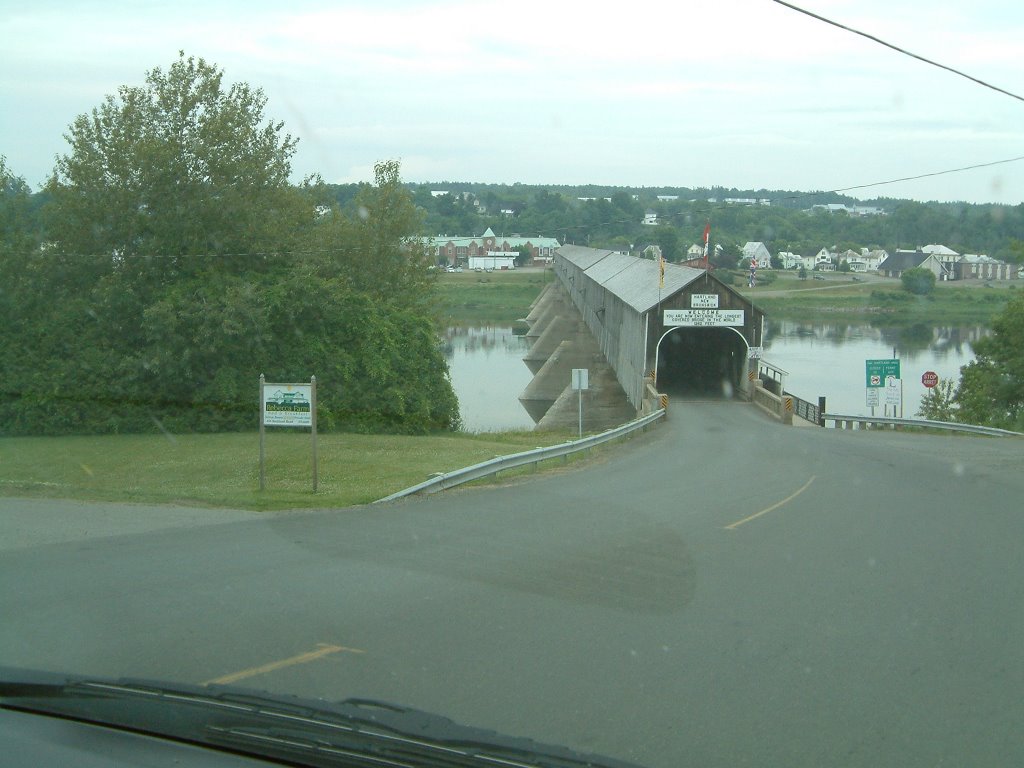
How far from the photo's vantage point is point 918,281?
233 feet

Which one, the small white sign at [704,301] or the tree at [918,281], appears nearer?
the small white sign at [704,301]

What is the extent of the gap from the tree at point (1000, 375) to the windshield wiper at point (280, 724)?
152ft

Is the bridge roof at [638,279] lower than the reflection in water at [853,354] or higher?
higher

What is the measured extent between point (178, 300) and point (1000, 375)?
1481 inches

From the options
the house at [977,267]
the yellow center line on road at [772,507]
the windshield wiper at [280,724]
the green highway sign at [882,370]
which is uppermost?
the house at [977,267]

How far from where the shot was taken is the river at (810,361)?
159 feet

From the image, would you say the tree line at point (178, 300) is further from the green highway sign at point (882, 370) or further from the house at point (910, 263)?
the house at point (910, 263)

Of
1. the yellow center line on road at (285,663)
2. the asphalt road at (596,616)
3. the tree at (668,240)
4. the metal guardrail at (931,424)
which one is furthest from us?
the tree at (668,240)

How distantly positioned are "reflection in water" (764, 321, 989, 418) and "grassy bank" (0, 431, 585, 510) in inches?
1059

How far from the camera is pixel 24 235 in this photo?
31875 millimetres

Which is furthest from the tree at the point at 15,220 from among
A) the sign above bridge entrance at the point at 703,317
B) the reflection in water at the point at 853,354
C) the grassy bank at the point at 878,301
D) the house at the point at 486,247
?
the house at the point at 486,247

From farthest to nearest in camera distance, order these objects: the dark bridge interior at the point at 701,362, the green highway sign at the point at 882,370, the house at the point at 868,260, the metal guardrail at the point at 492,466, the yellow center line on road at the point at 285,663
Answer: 1. the house at the point at 868,260
2. the dark bridge interior at the point at 701,362
3. the green highway sign at the point at 882,370
4. the metal guardrail at the point at 492,466
5. the yellow center line on road at the point at 285,663

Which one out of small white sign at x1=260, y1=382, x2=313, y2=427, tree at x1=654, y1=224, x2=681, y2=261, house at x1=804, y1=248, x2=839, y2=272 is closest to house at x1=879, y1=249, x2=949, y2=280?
house at x1=804, y1=248, x2=839, y2=272

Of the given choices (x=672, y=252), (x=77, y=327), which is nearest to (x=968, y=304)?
(x=672, y=252)
